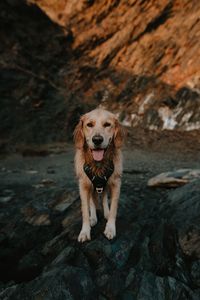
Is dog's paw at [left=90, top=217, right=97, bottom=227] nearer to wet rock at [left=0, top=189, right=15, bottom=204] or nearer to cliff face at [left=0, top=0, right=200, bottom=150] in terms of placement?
wet rock at [left=0, top=189, right=15, bottom=204]

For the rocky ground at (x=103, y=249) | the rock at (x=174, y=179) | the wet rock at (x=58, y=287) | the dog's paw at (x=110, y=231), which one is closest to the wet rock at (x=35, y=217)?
the rocky ground at (x=103, y=249)

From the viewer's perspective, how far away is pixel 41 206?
7410 mm

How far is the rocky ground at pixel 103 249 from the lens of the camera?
461cm

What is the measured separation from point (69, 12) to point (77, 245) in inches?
686

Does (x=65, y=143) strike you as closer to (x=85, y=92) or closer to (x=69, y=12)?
(x=85, y=92)

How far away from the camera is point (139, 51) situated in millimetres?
19828

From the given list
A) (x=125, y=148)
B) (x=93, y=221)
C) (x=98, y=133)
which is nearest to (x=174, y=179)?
(x=93, y=221)

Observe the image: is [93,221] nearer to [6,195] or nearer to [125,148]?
[6,195]

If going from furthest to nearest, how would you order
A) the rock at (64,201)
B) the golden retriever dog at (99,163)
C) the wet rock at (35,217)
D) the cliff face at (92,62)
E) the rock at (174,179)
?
the cliff face at (92,62) → the rock at (174,179) → the rock at (64,201) → the wet rock at (35,217) → the golden retriever dog at (99,163)

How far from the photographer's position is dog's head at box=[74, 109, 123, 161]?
16.6 ft

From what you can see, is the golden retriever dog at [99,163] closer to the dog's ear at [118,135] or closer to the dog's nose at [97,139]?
the dog's ear at [118,135]

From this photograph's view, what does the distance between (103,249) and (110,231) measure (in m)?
0.31

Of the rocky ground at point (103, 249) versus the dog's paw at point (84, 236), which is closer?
the rocky ground at point (103, 249)

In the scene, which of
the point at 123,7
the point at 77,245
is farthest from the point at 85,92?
the point at 77,245
